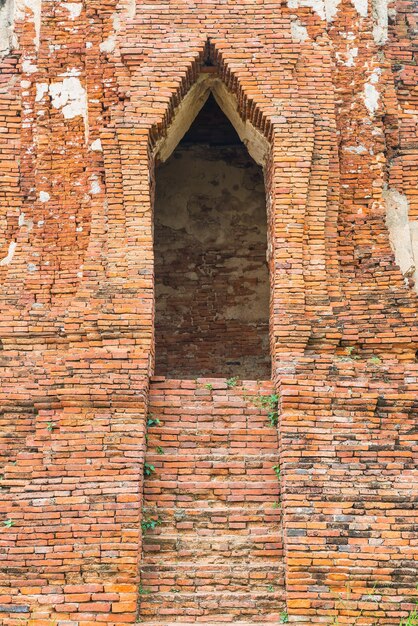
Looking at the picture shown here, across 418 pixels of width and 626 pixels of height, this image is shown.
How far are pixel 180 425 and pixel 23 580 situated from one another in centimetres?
188

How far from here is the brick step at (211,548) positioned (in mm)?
7684

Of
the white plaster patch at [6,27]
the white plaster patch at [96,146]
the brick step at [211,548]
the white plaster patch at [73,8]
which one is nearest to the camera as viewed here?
the brick step at [211,548]

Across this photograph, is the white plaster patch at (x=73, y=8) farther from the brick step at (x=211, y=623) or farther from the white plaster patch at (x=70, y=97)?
the brick step at (x=211, y=623)

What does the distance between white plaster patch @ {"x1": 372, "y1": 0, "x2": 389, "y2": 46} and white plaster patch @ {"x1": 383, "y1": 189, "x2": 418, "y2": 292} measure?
5.48 ft

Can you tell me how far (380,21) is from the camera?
994cm

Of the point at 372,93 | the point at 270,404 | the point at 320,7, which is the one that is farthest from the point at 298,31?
the point at 270,404

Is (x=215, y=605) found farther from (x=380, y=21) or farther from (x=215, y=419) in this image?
(x=380, y=21)

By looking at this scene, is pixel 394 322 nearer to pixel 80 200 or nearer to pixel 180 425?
pixel 180 425

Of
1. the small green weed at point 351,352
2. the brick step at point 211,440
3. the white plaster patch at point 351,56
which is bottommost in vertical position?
the brick step at point 211,440

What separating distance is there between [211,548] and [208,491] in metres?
0.50

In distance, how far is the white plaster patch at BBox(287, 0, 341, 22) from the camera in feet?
31.4

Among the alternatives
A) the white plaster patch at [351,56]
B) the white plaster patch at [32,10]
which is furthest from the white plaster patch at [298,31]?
the white plaster patch at [32,10]

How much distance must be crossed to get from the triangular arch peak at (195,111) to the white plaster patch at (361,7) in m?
1.62

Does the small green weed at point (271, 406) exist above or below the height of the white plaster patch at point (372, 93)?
below
